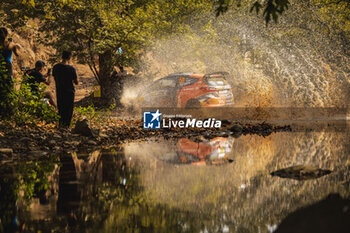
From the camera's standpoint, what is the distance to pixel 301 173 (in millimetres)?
5883

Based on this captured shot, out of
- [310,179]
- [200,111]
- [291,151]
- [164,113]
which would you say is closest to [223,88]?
[200,111]

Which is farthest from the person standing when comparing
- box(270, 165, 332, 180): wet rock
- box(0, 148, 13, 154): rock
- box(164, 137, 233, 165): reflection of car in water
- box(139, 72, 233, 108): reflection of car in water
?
box(139, 72, 233, 108): reflection of car in water

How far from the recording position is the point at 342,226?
10.8 ft

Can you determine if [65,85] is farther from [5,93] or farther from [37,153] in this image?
[37,153]

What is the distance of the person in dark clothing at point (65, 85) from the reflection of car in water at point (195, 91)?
683 cm

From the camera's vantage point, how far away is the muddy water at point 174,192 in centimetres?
361

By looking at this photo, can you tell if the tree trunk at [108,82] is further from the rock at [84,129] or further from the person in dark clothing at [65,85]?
the rock at [84,129]

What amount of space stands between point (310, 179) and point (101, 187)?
2.74 m

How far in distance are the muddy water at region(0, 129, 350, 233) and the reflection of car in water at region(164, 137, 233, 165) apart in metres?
0.02

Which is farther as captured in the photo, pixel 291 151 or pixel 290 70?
pixel 290 70

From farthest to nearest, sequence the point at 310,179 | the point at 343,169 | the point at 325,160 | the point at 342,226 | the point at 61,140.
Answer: the point at 61,140
the point at 325,160
the point at 343,169
the point at 310,179
the point at 342,226

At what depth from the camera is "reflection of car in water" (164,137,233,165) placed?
7258mm

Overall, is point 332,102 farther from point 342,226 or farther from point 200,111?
point 342,226

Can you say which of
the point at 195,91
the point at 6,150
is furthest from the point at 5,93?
the point at 195,91
